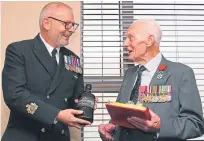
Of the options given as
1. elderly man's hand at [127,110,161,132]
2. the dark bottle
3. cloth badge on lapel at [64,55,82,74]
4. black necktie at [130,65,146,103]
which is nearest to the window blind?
cloth badge on lapel at [64,55,82,74]

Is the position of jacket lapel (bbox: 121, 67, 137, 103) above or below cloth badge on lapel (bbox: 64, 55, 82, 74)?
below

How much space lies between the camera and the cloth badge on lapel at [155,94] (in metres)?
1.39

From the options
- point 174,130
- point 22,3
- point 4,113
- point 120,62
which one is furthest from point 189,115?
point 22,3

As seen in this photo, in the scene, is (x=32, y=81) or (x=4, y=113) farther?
(x=4, y=113)

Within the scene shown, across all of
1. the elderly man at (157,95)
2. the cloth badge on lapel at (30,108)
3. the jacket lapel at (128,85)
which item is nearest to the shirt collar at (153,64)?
the elderly man at (157,95)

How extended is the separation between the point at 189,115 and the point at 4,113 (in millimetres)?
1119

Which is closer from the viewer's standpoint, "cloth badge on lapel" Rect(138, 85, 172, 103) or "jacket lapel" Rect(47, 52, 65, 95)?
"cloth badge on lapel" Rect(138, 85, 172, 103)

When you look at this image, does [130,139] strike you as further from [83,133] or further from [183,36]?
[183,36]

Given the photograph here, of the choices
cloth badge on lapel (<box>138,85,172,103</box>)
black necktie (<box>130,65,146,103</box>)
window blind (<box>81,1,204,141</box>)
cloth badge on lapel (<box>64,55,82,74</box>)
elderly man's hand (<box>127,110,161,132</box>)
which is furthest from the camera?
window blind (<box>81,1,204,141</box>)

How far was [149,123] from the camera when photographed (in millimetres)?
1237

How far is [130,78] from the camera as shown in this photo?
1.62 metres

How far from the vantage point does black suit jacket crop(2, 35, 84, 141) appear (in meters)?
1.43

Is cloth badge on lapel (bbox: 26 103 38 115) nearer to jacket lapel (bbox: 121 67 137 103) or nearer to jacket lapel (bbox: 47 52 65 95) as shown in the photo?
jacket lapel (bbox: 47 52 65 95)

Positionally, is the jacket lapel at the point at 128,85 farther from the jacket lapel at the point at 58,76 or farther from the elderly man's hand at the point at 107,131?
the jacket lapel at the point at 58,76
